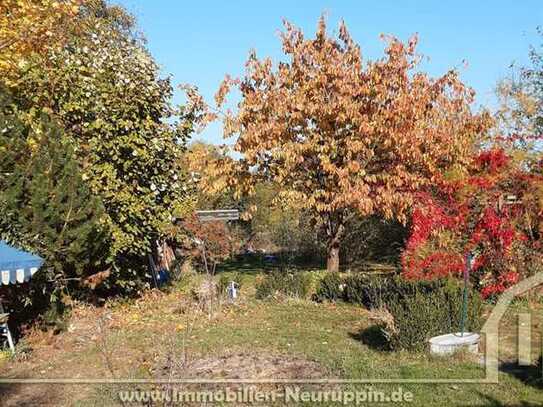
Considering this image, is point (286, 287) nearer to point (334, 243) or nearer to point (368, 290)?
point (368, 290)

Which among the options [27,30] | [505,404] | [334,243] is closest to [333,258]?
[334,243]

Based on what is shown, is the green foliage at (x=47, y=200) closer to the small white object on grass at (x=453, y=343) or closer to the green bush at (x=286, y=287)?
the green bush at (x=286, y=287)

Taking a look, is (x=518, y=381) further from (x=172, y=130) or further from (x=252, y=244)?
(x=252, y=244)

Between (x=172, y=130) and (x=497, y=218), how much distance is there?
24.0ft

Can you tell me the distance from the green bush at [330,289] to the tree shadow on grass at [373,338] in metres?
2.60

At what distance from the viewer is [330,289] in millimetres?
11516

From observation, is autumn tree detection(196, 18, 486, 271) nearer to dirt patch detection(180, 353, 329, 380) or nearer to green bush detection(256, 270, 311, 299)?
green bush detection(256, 270, 311, 299)

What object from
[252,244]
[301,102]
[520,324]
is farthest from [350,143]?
[252,244]

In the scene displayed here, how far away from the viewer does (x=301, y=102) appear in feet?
42.7

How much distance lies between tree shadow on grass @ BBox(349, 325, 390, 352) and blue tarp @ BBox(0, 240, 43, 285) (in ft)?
15.6

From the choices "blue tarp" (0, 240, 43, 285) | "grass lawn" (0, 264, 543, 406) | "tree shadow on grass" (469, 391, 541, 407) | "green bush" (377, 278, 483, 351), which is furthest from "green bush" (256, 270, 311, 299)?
"tree shadow on grass" (469, 391, 541, 407)

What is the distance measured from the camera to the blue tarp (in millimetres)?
7559

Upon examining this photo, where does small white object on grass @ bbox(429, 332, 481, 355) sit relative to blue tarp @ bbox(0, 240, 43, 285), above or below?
below

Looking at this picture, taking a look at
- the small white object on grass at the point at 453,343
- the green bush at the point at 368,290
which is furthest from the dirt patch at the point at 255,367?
the green bush at the point at 368,290
